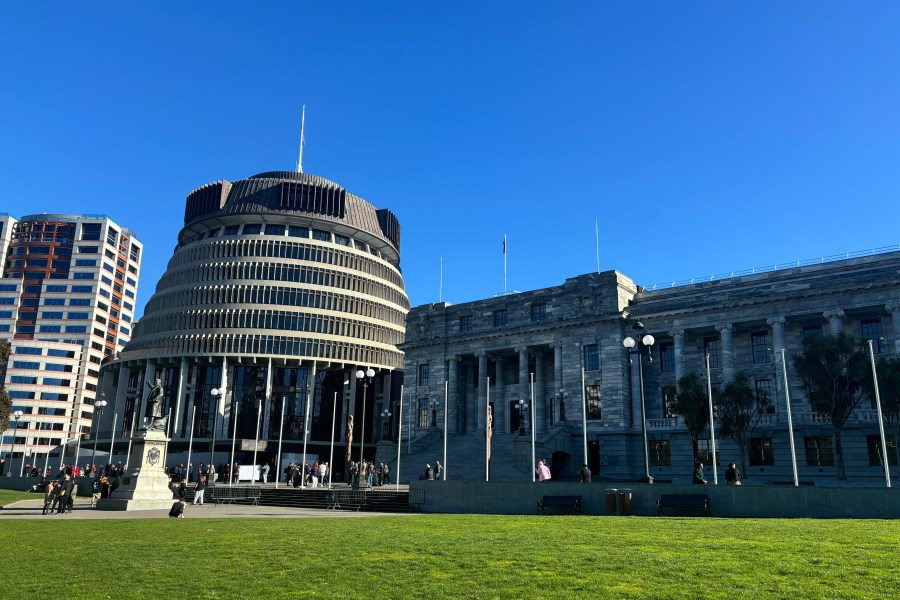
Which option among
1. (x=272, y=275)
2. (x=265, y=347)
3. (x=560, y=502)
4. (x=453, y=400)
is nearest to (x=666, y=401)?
(x=453, y=400)

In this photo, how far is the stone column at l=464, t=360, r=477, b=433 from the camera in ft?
252

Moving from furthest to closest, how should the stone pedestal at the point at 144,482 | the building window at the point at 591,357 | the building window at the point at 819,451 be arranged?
the building window at the point at 591,357, the building window at the point at 819,451, the stone pedestal at the point at 144,482

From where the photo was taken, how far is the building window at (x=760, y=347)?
62531mm

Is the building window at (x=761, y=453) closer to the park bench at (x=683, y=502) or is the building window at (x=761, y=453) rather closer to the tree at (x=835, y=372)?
the tree at (x=835, y=372)

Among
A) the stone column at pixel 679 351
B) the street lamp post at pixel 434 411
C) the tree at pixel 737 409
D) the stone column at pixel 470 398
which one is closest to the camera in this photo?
the tree at pixel 737 409

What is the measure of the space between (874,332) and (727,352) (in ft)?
37.2

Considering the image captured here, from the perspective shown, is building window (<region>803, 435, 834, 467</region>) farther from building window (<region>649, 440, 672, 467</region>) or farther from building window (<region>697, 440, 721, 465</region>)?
building window (<region>649, 440, 672, 467</region>)

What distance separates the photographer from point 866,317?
5916cm

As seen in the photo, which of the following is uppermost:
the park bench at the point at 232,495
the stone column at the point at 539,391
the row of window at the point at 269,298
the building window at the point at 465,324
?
the row of window at the point at 269,298

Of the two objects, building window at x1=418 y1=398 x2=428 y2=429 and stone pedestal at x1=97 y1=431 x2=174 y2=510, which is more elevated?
building window at x1=418 y1=398 x2=428 y2=429

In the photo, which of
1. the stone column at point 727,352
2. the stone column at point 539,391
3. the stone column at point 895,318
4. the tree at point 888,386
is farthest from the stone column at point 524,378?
the tree at point 888,386

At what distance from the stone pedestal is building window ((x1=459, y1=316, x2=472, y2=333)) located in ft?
142

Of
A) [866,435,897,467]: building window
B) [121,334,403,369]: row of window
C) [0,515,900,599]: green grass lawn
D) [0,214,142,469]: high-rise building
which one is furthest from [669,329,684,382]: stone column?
[0,214,142,469]: high-rise building

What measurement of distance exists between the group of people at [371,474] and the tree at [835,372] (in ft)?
102
